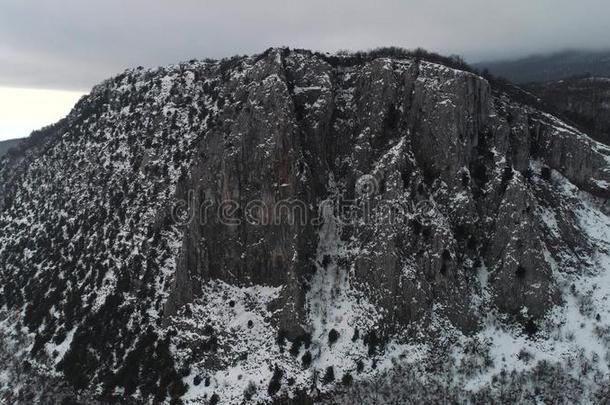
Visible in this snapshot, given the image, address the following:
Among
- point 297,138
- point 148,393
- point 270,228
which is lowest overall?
point 148,393

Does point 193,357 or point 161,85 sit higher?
point 161,85

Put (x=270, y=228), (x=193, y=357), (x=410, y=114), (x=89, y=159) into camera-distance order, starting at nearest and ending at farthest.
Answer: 1. (x=193, y=357)
2. (x=270, y=228)
3. (x=410, y=114)
4. (x=89, y=159)

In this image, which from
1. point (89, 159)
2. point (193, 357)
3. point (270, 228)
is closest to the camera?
point (193, 357)

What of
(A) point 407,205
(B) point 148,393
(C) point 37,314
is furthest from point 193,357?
(A) point 407,205

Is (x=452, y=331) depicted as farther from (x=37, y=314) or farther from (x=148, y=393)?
(x=37, y=314)

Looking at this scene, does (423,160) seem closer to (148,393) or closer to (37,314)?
(148,393)

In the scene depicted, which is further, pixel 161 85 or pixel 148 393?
pixel 161 85

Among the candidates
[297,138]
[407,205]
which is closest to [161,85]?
[297,138]
